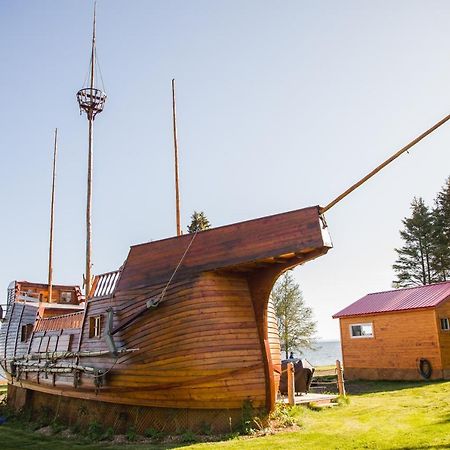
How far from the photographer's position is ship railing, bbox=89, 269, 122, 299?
42.1 ft

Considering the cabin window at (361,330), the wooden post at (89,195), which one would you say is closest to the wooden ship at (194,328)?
the wooden post at (89,195)

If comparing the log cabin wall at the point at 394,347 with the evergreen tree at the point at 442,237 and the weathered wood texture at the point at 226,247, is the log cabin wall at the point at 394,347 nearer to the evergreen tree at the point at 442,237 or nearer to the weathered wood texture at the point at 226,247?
the weathered wood texture at the point at 226,247

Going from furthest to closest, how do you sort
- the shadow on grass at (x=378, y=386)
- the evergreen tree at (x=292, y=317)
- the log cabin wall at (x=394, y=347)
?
the evergreen tree at (x=292, y=317)
the log cabin wall at (x=394, y=347)
the shadow on grass at (x=378, y=386)

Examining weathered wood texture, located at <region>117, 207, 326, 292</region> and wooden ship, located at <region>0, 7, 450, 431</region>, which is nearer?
weathered wood texture, located at <region>117, 207, 326, 292</region>

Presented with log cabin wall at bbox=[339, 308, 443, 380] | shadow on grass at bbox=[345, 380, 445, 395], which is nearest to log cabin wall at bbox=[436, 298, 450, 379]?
log cabin wall at bbox=[339, 308, 443, 380]

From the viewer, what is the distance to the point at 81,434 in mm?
12438

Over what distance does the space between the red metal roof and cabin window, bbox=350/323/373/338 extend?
22.8 inches

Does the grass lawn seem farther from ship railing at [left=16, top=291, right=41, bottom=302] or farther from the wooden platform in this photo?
ship railing at [left=16, top=291, right=41, bottom=302]

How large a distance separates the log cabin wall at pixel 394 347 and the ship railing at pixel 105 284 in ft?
42.7

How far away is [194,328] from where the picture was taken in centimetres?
1059

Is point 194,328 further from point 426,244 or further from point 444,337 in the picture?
point 426,244

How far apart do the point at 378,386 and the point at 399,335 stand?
2774 millimetres

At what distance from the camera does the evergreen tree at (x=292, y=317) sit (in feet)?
117

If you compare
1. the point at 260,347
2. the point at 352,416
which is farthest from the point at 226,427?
the point at 352,416
